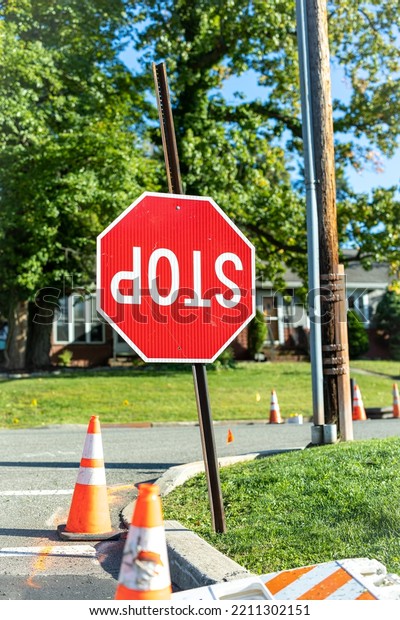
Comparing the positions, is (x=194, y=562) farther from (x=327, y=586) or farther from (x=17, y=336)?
(x=17, y=336)

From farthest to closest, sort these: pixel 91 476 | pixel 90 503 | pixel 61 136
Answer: pixel 61 136, pixel 91 476, pixel 90 503

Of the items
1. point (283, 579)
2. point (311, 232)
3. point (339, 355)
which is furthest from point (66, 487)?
point (283, 579)

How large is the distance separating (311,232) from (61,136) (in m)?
13.8

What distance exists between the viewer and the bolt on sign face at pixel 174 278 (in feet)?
17.5

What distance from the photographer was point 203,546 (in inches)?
202

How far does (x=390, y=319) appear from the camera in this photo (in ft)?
124

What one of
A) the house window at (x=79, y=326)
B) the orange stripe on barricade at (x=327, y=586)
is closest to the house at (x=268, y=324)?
the house window at (x=79, y=326)

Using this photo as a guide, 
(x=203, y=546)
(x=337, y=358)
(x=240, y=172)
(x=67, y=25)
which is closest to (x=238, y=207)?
(x=240, y=172)

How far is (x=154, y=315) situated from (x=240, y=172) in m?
21.3

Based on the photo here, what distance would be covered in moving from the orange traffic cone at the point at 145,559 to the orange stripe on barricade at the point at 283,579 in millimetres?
876

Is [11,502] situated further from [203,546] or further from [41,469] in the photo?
[203,546]

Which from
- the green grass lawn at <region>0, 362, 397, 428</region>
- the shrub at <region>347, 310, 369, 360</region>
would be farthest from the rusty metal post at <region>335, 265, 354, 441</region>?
the shrub at <region>347, 310, 369, 360</region>

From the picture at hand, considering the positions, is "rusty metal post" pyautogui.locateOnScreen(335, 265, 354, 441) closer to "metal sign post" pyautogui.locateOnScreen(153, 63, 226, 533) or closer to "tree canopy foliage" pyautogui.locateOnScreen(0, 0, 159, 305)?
"metal sign post" pyautogui.locateOnScreen(153, 63, 226, 533)

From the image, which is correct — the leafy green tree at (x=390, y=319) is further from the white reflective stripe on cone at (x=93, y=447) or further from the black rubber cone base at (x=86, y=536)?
the black rubber cone base at (x=86, y=536)
